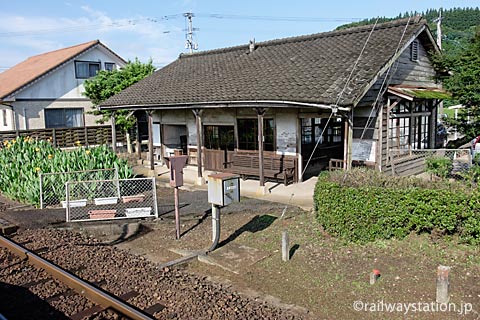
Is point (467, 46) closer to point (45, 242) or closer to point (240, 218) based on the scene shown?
point (240, 218)

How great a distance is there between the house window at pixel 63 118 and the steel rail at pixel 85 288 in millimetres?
20757

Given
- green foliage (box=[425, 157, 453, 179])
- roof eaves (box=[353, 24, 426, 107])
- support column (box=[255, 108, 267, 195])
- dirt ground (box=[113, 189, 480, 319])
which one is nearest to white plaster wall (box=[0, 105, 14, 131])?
support column (box=[255, 108, 267, 195])

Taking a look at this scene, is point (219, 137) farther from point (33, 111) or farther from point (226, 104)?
point (33, 111)

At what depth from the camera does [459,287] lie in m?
5.76

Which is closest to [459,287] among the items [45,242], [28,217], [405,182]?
[405,182]

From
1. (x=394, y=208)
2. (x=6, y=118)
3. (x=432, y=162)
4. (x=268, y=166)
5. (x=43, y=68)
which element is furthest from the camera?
(x=43, y=68)

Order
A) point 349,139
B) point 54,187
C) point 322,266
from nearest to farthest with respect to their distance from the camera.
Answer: point 322,266 → point 349,139 → point 54,187

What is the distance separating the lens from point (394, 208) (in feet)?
23.5

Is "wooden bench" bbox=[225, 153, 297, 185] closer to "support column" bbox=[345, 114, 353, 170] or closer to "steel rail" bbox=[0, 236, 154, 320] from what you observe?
"support column" bbox=[345, 114, 353, 170]

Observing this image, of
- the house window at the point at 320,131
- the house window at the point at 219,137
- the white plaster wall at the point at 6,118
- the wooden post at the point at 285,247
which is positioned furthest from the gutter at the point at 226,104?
the white plaster wall at the point at 6,118

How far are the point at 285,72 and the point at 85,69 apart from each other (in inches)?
759

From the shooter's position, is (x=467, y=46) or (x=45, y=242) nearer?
(x=45, y=242)

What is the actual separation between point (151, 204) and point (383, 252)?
20.7 ft

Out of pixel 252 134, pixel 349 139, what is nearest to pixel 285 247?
pixel 349 139
